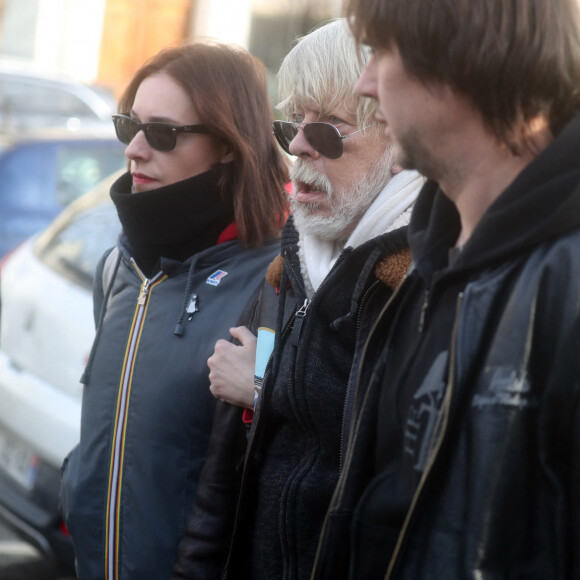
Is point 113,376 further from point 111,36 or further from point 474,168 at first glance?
point 111,36

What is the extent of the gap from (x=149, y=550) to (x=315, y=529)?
0.62 m

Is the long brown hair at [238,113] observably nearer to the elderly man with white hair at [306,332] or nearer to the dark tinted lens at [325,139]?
the elderly man with white hair at [306,332]

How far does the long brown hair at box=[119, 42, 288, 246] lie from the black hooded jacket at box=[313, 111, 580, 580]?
1.18 meters

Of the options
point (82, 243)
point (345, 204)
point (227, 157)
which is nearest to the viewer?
point (345, 204)

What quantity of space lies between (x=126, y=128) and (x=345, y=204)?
91 cm

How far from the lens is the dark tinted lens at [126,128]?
2.73 meters

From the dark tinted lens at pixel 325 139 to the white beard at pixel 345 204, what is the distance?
0.06 m

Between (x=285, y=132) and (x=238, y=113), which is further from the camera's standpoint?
(x=238, y=113)

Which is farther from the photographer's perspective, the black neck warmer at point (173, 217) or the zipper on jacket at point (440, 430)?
the black neck warmer at point (173, 217)

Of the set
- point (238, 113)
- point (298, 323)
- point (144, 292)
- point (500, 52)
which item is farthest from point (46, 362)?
point (500, 52)

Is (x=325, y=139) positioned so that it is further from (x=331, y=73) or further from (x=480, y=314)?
(x=480, y=314)

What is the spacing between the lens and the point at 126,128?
2775 mm

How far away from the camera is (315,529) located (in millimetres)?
2027

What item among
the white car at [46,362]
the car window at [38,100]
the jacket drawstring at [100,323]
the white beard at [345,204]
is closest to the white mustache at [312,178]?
the white beard at [345,204]
